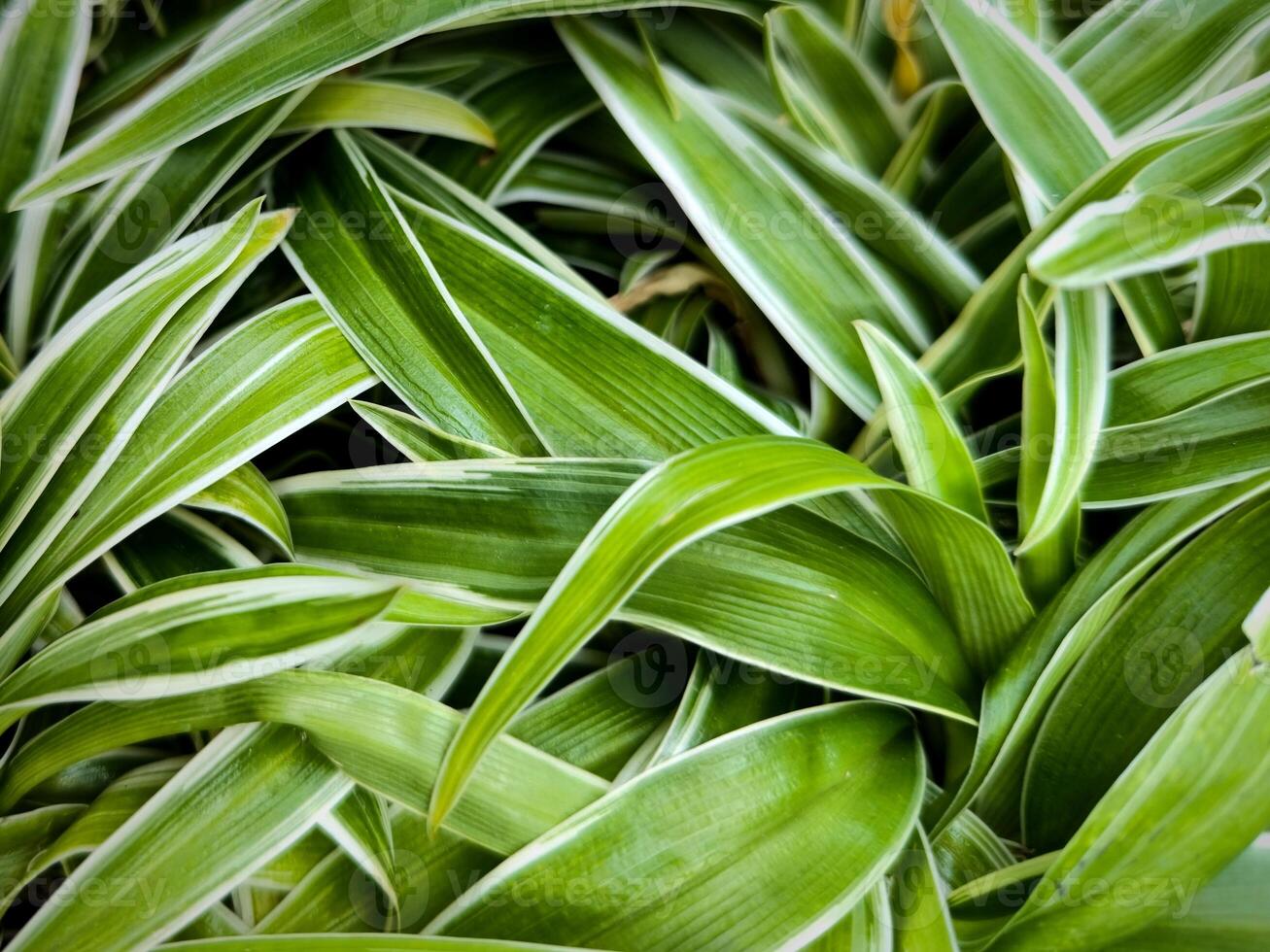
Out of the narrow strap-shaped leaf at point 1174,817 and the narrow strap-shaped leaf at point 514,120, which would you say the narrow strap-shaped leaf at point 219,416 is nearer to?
the narrow strap-shaped leaf at point 514,120

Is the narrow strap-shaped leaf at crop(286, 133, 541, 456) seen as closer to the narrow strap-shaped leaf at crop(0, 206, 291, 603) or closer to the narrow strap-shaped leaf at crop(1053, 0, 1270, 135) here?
the narrow strap-shaped leaf at crop(0, 206, 291, 603)

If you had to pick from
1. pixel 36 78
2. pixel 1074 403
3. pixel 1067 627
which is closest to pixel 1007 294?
pixel 1074 403

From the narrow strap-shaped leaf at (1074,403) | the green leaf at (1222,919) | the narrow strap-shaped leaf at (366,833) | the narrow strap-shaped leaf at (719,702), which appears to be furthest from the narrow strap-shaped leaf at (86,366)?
the green leaf at (1222,919)

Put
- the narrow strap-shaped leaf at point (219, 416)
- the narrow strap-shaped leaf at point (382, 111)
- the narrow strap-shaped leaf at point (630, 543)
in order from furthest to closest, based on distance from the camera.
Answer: the narrow strap-shaped leaf at point (382, 111) → the narrow strap-shaped leaf at point (219, 416) → the narrow strap-shaped leaf at point (630, 543)

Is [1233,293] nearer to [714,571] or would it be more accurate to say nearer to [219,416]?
[714,571]

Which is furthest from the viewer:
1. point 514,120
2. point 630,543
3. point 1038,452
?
point 514,120

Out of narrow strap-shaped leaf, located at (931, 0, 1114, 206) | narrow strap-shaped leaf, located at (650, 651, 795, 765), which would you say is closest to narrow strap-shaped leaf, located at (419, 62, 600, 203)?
narrow strap-shaped leaf, located at (931, 0, 1114, 206)

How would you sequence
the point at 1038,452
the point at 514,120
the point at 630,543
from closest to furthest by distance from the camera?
1. the point at 630,543
2. the point at 1038,452
3. the point at 514,120
